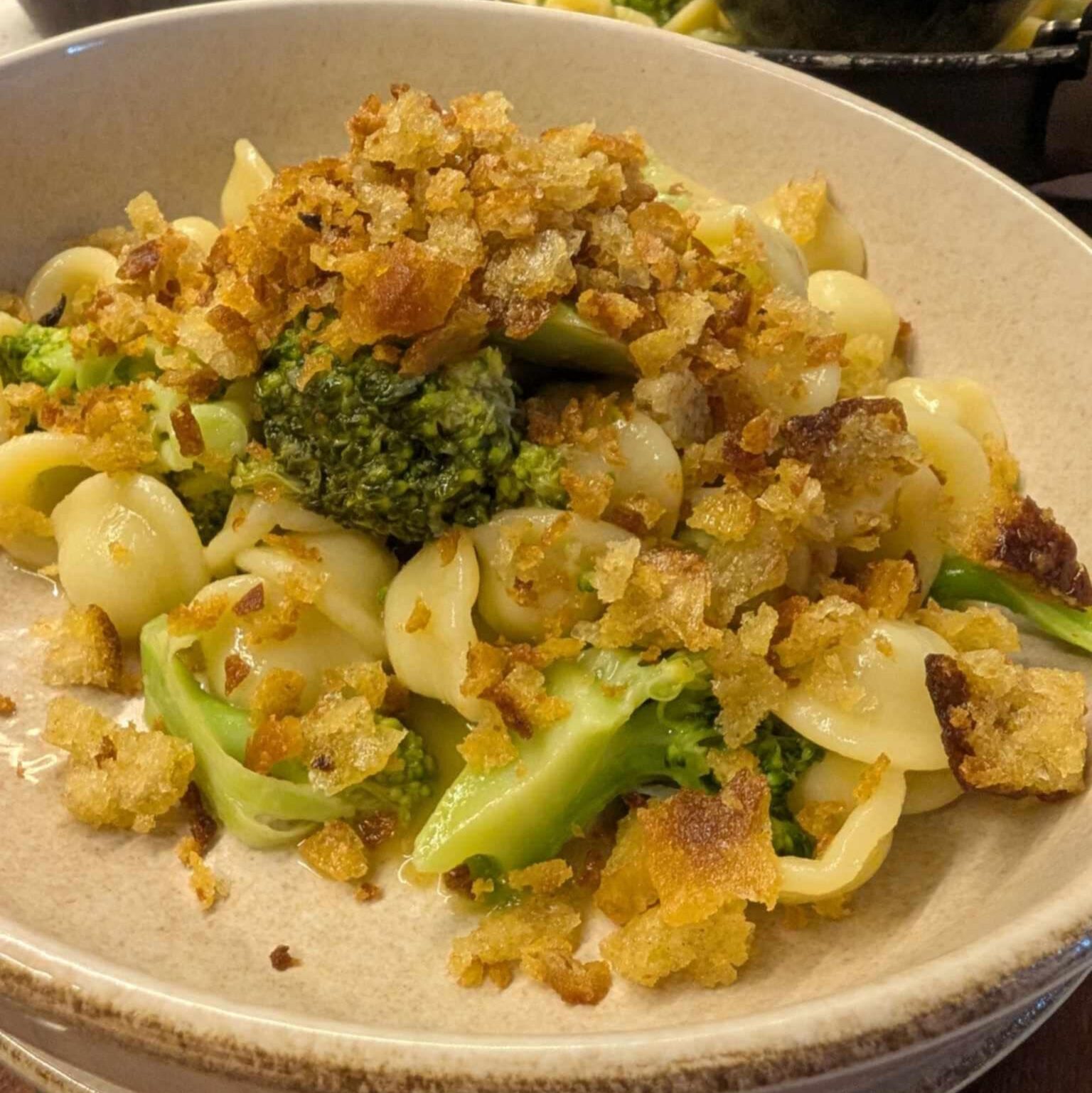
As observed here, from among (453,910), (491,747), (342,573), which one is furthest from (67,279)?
(453,910)

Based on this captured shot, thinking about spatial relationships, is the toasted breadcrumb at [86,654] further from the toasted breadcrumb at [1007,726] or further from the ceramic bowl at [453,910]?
the toasted breadcrumb at [1007,726]

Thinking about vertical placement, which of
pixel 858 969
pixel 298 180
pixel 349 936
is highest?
pixel 298 180

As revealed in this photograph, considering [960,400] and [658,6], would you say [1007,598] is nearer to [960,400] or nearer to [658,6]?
[960,400]

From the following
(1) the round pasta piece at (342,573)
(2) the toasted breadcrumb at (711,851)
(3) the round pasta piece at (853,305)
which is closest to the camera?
(2) the toasted breadcrumb at (711,851)

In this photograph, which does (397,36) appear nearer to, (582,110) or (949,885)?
(582,110)

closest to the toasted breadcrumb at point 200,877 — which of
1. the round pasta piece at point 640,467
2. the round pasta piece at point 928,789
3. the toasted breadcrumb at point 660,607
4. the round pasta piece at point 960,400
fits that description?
the toasted breadcrumb at point 660,607

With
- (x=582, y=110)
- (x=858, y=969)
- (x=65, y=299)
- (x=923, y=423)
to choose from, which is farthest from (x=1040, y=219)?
(x=65, y=299)
